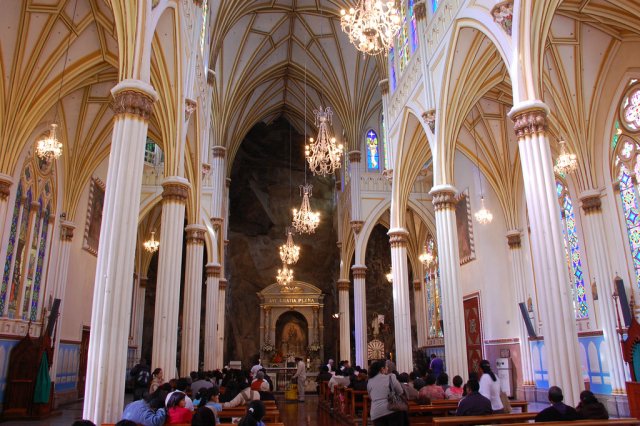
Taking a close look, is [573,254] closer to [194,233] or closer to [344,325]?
[194,233]

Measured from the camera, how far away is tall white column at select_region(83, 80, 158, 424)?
24.8ft

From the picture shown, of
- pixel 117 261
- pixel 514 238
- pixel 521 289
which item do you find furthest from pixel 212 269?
pixel 117 261

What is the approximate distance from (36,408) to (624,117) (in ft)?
57.9

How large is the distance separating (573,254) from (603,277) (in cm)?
195

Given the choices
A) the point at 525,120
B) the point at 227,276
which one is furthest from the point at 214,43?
the point at 227,276

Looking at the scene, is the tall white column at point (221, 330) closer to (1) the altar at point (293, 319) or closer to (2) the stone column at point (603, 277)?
(1) the altar at point (293, 319)

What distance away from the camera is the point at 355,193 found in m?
22.8

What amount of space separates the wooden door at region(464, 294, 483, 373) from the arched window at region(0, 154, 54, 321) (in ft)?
50.2

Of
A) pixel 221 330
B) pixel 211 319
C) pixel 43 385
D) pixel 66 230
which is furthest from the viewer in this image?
pixel 221 330

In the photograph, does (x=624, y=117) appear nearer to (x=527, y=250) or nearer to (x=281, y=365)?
(x=527, y=250)

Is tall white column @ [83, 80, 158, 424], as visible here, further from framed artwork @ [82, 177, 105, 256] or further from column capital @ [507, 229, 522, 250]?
column capital @ [507, 229, 522, 250]

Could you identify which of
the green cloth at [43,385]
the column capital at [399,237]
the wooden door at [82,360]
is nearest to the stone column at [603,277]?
the column capital at [399,237]

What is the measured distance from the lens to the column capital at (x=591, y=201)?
14062mm

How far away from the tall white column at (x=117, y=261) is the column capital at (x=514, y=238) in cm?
1388
